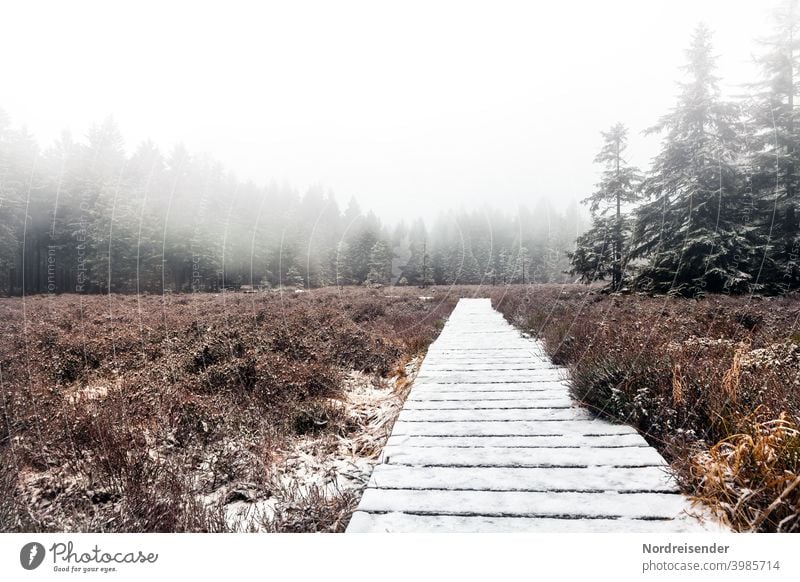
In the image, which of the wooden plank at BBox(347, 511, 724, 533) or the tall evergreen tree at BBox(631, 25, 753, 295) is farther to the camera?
the tall evergreen tree at BBox(631, 25, 753, 295)

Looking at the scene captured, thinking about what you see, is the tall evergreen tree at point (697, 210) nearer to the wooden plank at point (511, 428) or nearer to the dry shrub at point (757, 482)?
the wooden plank at point (511, 428)

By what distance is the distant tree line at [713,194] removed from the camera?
583cm

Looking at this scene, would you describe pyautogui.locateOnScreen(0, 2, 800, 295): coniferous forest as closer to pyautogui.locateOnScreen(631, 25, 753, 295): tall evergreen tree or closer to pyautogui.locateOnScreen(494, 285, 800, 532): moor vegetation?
pyautogui.locateOnScreen(631, 25, 753, 295): tall evergreen tree

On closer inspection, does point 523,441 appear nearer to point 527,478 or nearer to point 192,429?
point 527,478

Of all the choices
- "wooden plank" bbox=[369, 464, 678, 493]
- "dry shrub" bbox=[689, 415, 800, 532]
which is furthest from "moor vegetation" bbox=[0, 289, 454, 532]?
"dry shrub" bbox=[689, 415, 800, 532]

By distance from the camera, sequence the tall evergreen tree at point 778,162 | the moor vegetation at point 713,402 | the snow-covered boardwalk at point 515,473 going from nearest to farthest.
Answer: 1. the moor vegetation at point 713,402
2. the snow-covered boardwalk at point 515,473
3. the tall evergreen tree at point 778,162

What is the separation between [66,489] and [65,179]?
2709cm

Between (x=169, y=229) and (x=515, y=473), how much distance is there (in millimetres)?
31638

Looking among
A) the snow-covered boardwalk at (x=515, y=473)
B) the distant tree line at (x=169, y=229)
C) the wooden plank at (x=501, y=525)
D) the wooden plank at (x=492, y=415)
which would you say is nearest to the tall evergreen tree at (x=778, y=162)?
the distant tree line at (x=169, y=229)

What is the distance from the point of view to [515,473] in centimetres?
206

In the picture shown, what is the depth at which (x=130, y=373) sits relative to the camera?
5.00 metres

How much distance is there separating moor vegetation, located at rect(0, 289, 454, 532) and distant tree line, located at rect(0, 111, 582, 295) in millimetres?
1435

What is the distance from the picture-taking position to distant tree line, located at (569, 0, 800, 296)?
5832 millimetres

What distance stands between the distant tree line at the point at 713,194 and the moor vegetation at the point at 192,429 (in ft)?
16.6
